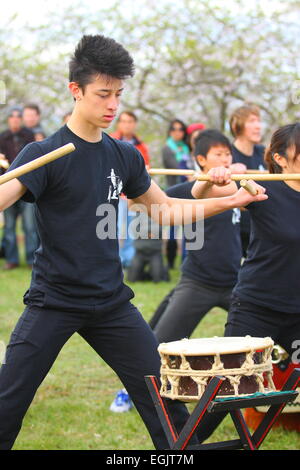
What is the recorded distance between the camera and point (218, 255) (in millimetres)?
5355

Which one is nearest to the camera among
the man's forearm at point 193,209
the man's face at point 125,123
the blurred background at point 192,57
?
the man's forearm at point 193,209

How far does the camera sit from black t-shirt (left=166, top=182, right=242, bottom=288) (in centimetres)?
529

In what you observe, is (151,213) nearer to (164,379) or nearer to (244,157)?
(164,379)

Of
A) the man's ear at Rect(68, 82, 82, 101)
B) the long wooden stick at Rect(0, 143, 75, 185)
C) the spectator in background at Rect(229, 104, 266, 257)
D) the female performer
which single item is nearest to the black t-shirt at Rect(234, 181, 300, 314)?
the female performer

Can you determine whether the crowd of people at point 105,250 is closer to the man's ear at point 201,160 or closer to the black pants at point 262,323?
the black pants at point 262,323

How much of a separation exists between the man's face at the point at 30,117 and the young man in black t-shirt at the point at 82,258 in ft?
24.0

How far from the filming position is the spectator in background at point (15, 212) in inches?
418

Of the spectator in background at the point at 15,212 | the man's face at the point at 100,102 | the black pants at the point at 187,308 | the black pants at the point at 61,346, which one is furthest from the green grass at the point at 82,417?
the spectator in background at the point at 15,212

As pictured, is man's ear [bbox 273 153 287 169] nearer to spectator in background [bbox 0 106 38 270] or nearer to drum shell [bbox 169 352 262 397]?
drum shell [bbox 169 352 262 397]

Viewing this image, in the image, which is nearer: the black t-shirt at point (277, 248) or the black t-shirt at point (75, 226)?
the black t-shirt at point (75, 226)

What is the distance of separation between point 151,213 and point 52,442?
1611 mm

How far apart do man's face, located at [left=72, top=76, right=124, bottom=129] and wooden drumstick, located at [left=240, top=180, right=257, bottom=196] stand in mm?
642

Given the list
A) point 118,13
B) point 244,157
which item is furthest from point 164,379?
point 118,13

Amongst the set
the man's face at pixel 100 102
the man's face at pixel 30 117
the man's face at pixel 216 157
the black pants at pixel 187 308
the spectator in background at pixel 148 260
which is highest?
the man's face at pixel 100 102
